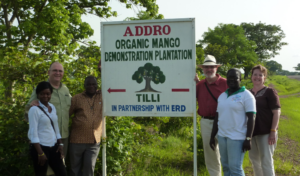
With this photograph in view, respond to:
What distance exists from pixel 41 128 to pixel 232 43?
59.5 metres

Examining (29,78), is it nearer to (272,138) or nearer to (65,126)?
(65,126)

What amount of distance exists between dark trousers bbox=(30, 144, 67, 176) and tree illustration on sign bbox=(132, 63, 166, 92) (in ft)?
4.47

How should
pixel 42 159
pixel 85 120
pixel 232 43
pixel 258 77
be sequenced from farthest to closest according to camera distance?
1. pixel 232 43
2. pixel 258 77
3. pixel 85 120
4. pixel 42 159

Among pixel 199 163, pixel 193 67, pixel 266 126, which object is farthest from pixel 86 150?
pixel 199 163

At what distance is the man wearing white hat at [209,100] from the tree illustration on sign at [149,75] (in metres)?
0.58

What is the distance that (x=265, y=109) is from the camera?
13.1 feet

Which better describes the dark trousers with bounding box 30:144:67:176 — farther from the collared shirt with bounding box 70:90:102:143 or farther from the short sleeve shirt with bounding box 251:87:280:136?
the short sleeve shirt with bounding box 251:87:280:136

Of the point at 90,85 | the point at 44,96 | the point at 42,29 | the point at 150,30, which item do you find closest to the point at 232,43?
the point at 42,29

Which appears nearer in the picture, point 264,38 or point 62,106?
point 62,106

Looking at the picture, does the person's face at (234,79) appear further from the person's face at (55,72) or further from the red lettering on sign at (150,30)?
the person's face at (55,72)

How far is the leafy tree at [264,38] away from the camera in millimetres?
61031

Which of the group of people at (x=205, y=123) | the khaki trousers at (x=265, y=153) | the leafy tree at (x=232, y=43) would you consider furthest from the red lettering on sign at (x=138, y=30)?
the leafy tree at (x=232, y=43)

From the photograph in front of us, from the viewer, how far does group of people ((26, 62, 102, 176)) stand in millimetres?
3520

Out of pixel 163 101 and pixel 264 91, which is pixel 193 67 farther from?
pixel 264 91
